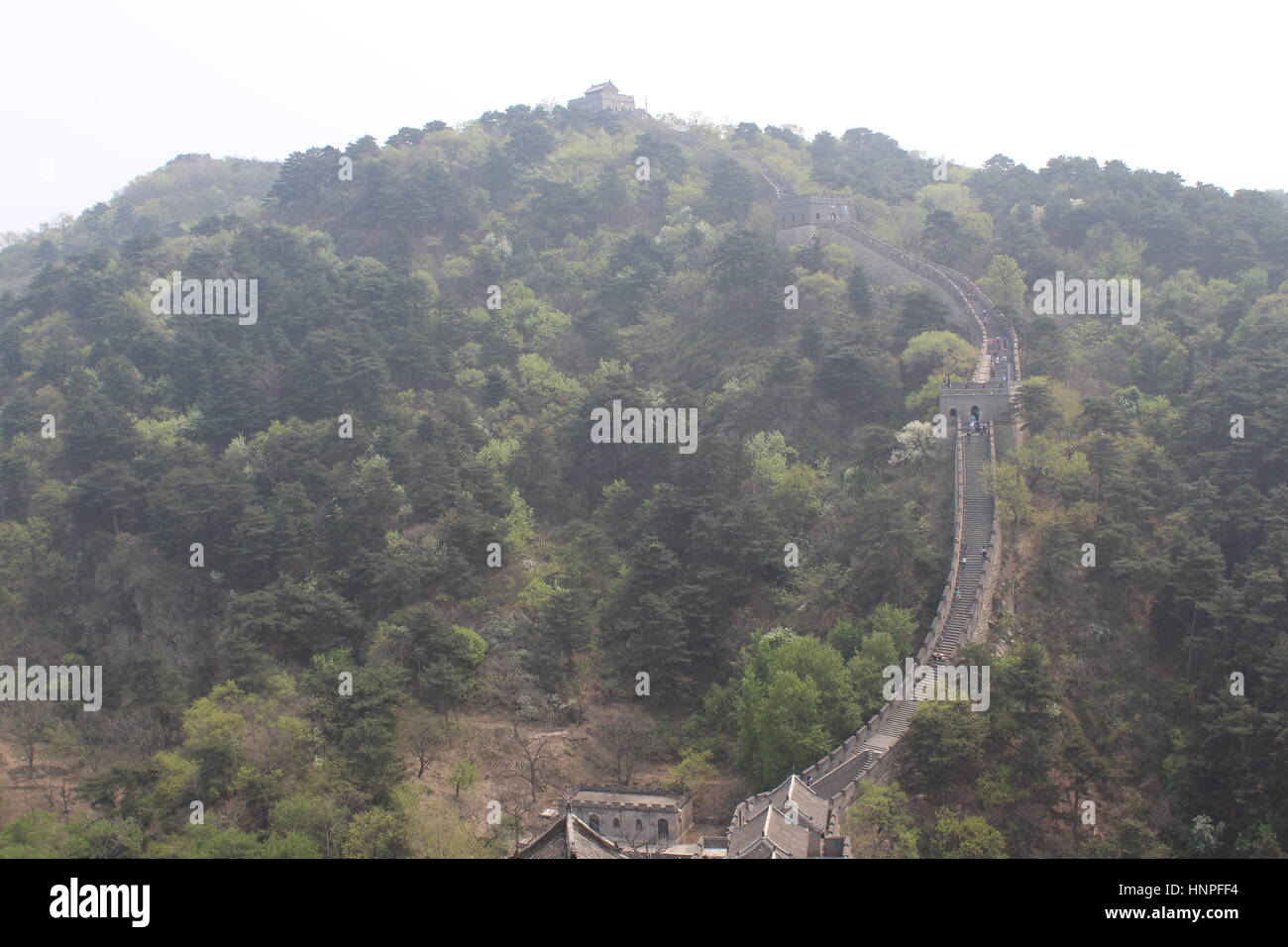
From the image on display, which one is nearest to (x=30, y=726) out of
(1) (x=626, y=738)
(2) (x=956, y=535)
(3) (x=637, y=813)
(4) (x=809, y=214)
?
(1) (x=626, y=738)

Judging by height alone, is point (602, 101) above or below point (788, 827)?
above

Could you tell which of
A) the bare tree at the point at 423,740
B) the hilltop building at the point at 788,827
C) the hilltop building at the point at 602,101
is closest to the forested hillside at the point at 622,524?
the bare tree at the point at 423,740

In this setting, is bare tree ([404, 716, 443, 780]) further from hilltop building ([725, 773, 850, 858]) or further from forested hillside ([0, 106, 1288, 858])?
hilltop building ([725, 773, 850, 858])

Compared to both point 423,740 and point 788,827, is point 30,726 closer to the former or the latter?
point 423,740

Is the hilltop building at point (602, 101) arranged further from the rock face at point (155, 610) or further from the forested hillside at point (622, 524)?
the rock face at point (155, 610)
